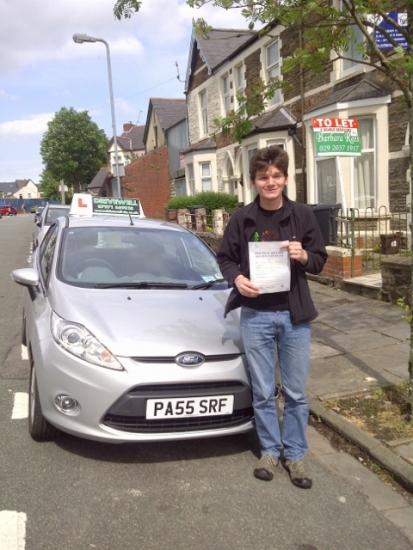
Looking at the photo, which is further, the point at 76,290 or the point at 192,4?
the point at 192,4

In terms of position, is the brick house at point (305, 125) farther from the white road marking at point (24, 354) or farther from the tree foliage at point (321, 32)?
the white road marking at point (24, 354)

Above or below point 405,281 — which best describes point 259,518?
below

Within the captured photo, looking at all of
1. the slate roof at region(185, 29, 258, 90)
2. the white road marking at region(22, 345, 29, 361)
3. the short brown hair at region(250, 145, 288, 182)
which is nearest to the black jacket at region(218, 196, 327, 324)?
the short brown hair at region(250, 145, 288, 182)

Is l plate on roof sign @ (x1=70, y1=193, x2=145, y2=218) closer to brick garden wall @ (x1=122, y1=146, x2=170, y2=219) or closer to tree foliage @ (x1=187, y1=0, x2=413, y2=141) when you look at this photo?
tree foliage @ (x1=187, y1=0, x2=413, y2=141)

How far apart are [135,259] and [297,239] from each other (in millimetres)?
1857

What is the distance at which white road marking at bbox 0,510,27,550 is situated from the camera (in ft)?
8.73

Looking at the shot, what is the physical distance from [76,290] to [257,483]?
1.91 metres

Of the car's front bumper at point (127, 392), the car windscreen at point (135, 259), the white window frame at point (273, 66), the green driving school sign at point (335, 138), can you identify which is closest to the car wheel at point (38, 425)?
the car's front bumper at point (127, 392)

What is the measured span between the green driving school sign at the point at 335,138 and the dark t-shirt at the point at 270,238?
673 cm

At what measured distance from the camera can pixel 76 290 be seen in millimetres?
4027

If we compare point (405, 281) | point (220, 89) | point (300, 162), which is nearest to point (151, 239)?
point (405, 281)

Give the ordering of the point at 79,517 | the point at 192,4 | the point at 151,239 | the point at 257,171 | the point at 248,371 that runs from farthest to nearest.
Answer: the point at 151,239, the point at 192,4, the point at 248,371, the point at 257,171, the point at 79,517

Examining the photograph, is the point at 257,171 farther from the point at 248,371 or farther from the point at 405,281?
the point at 405,281

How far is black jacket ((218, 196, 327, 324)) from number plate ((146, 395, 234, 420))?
72cm
